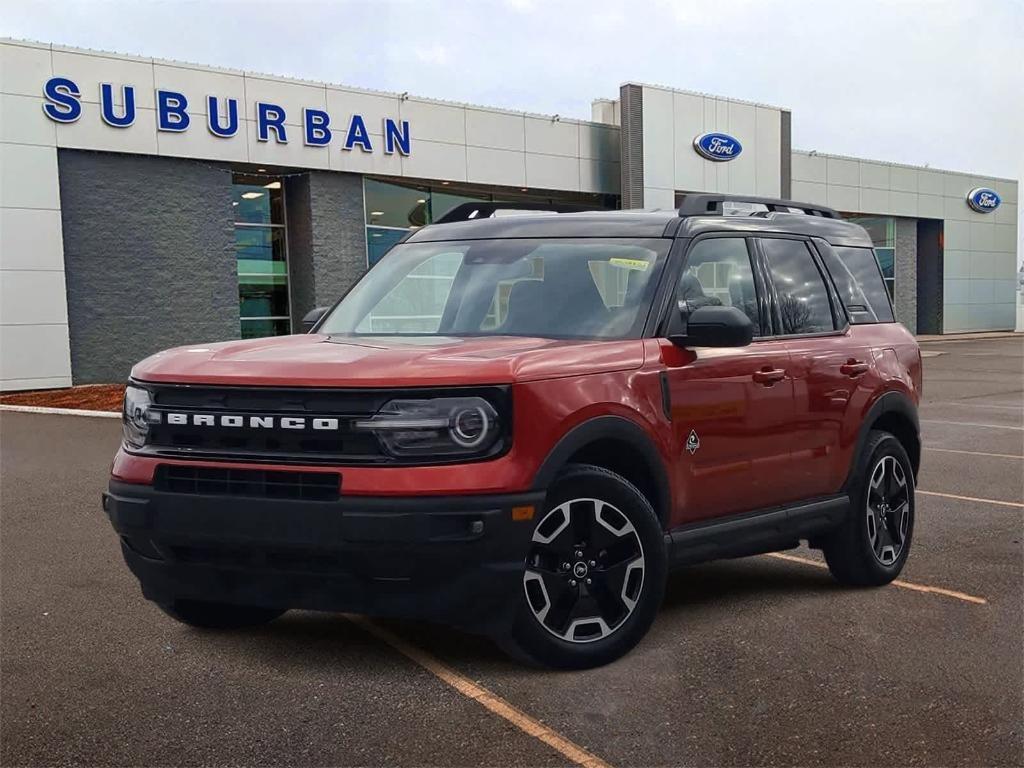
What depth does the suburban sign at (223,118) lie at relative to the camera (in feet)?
73.7

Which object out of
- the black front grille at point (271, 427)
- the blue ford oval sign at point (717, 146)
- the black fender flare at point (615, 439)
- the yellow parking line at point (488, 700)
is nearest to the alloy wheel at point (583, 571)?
the black fender flare at point (615, 439)

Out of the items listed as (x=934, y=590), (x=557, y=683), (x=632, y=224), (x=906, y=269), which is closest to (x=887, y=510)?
(x=934, y=590)

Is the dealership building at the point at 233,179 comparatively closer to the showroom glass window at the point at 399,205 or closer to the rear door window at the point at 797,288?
the showroom glass window at the point at 399,205

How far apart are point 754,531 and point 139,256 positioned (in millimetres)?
20405

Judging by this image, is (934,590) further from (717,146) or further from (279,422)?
(717,146)

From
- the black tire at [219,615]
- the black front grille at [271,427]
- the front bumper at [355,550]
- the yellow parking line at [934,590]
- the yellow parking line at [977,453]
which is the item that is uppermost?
the black front grille at [271,427]

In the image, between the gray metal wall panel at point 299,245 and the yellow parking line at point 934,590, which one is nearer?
the yellow parking line at point 934,590

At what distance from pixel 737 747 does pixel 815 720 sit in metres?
0.41

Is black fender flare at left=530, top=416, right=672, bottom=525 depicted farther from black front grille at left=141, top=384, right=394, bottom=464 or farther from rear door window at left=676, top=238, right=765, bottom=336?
rear door window at left=676, top=238, right=765, bottom=336

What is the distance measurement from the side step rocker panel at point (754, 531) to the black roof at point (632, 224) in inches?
54.3

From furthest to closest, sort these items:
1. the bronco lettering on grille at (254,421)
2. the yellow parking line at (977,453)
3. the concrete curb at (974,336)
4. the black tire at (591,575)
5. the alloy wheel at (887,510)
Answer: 1. the concrete curb at (974,336)
2. the yellow parking line at (977,453)
3. the alloy wheel at (887,510)
4. the black tire at (591,575)
5. the bronco lettering on grille at (254,421)

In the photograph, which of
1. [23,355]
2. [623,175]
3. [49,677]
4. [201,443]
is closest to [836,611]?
[201,443]

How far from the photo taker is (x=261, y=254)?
87.3 feet

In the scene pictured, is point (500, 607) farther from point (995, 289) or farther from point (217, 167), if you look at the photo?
point (995, 289)
